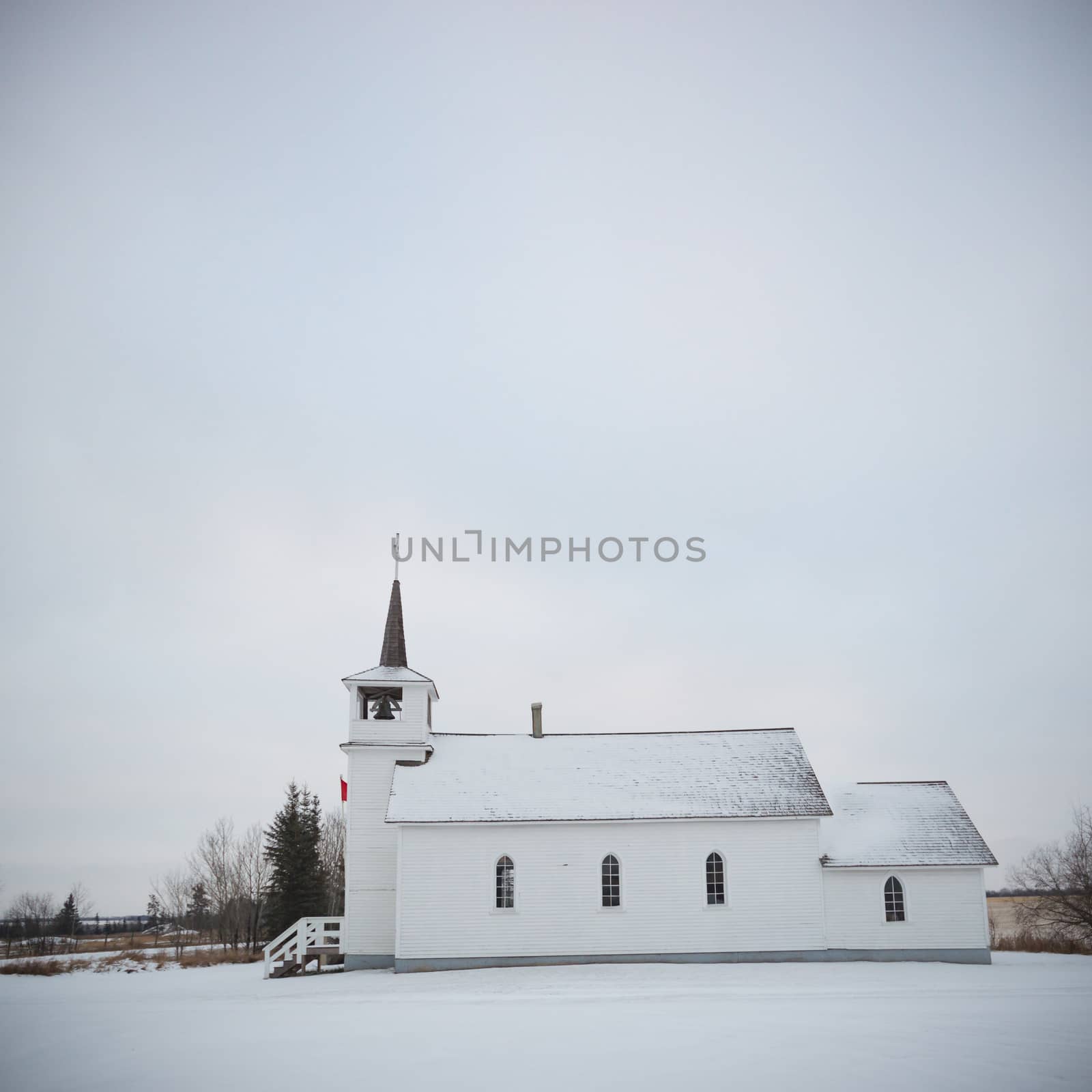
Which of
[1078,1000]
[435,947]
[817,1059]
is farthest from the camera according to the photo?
[435,947]

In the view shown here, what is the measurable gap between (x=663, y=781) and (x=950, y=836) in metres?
9.13

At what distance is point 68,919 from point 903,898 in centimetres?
5663

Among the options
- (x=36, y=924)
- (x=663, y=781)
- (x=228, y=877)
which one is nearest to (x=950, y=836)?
(x=663, y=781)

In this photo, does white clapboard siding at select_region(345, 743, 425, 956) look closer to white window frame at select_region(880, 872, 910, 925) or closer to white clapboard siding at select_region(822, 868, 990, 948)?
white clapboard siding at select_region(822, 868, 990, 948)

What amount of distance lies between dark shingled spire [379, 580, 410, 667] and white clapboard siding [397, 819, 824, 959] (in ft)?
21.5

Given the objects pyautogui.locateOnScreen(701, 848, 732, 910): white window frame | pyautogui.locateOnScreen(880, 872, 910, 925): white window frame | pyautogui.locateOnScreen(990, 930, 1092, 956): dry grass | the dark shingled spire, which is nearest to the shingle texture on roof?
the dark shingled spire

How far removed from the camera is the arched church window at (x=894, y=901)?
94.5 feet

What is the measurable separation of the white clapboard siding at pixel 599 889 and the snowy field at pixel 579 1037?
5792 mm

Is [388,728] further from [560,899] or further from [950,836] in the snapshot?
[950,836]

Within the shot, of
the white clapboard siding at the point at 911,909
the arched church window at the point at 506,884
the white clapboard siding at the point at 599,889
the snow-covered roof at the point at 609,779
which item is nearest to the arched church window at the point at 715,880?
the white clapboard siding at the point at 599,889

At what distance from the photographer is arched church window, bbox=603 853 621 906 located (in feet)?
95.0

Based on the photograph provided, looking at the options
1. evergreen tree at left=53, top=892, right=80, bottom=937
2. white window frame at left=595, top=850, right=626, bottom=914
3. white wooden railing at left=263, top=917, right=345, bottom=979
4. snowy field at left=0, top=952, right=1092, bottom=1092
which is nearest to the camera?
snowy field at left=0, top=952, right=1092, bottom=1092

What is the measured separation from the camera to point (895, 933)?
1125 inches

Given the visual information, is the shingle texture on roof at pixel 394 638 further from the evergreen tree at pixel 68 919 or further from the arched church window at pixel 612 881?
the evergreen tree at pixel 68 919
